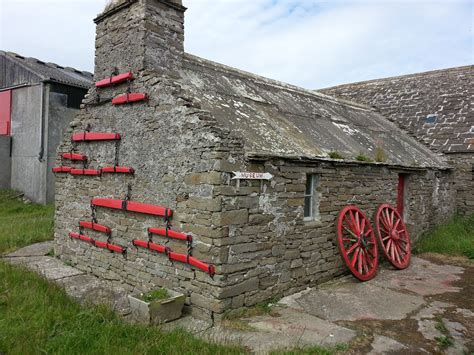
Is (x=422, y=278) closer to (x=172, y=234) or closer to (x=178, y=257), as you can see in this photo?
(x=178, y=257)

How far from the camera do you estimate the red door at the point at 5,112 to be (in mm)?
16969

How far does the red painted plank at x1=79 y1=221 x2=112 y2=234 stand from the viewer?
25.1ft

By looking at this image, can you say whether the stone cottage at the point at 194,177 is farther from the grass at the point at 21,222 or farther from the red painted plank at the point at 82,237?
the grass at the point at 21,222

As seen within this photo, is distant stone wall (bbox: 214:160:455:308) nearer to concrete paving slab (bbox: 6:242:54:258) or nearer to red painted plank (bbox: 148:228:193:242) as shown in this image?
red painted plank (bbox: 148:228:193:242)

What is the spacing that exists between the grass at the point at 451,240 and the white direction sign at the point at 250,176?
6378mm

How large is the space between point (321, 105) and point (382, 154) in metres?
2.23

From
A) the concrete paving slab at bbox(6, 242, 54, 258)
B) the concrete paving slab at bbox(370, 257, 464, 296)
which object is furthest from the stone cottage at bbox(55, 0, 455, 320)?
the concrete paving slab at bbox(370, 257, 464, 296)

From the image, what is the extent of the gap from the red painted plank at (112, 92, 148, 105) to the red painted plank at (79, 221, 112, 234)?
2.35m

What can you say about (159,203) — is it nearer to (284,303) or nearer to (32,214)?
(284,303)

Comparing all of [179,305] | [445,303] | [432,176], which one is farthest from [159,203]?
[432,176]

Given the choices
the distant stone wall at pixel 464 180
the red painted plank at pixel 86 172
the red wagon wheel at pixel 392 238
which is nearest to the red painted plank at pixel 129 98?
the red painted plank at pixel 86 172

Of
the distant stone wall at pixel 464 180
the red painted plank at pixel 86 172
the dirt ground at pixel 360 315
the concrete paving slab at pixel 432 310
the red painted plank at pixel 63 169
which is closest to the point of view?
the dirt ground at pixel 360 315

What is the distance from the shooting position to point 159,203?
6516 mm

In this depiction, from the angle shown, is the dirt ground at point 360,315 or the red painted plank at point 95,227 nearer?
the dirt ground at point 360,315
